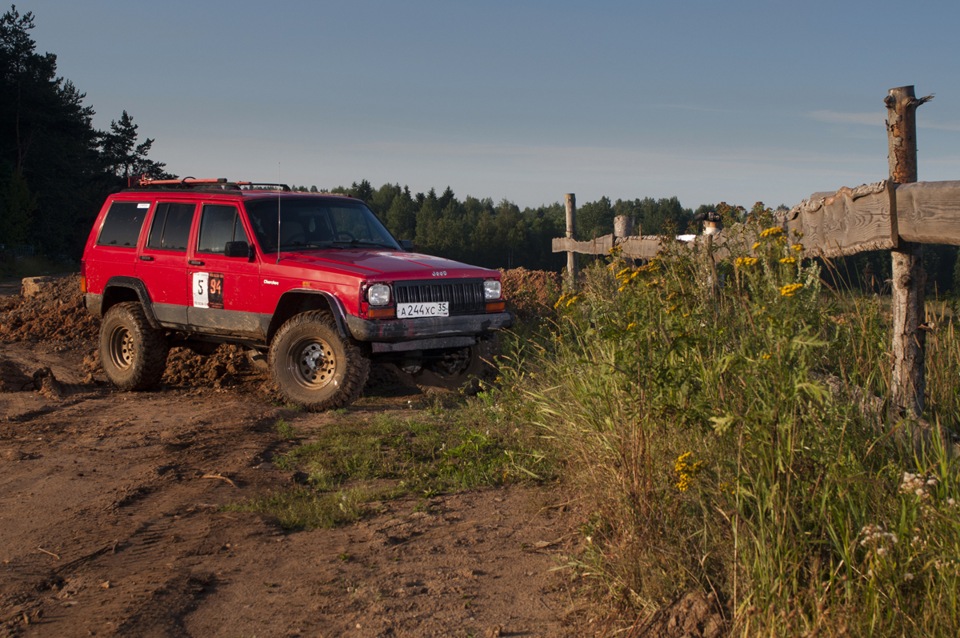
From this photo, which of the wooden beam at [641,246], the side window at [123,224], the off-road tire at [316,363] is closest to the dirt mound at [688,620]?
the off-road tire at [316,363]

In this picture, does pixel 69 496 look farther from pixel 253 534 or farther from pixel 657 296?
pixel 657 296

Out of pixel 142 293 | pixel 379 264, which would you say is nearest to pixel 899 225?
pixel 379 264

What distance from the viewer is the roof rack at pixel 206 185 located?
34.6 ft

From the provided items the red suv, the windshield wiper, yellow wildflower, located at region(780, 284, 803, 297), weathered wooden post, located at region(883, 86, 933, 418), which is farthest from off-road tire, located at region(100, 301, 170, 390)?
yellow wildflower, located at region(780, 284, 803, 297)

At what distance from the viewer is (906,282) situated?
5.95 meters

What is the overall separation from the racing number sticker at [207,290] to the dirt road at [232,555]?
7.56 feet

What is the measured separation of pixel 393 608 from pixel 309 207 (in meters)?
6.57

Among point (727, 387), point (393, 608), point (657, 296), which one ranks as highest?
point (657, 296)

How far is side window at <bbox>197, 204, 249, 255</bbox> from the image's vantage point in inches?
387

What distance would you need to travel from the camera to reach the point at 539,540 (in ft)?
16.3

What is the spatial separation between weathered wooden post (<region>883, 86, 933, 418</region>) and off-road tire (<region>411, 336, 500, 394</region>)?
176 inches

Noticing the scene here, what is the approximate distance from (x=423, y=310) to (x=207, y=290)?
244 centimetres

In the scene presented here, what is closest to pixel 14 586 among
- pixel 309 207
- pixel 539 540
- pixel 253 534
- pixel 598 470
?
pixel 253 534

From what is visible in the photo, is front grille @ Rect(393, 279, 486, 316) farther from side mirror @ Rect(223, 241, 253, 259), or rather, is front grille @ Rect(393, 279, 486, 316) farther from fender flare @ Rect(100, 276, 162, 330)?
fender flare @ Rect(100, 276, 162, 330)
